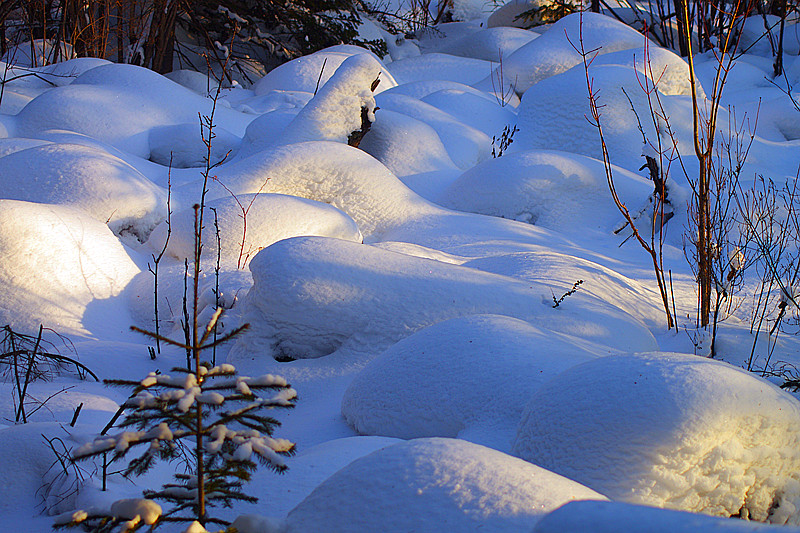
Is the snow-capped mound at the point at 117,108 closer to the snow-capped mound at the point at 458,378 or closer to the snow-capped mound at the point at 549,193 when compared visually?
the snow-capped mound at the point at 549,193

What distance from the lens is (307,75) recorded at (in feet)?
31.5

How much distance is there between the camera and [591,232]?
5.74 metres

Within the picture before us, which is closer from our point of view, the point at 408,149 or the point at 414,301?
the point at 414,301

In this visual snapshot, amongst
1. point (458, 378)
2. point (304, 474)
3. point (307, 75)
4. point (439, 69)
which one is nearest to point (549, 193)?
point (458, 378)

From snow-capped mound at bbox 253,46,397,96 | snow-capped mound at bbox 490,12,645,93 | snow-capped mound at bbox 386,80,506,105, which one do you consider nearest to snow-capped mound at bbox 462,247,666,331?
snow-capped mound at bbox 386,80,506,105

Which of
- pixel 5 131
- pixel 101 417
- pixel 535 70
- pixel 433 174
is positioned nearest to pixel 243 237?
pixel 101 417

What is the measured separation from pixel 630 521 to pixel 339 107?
18.2 ft

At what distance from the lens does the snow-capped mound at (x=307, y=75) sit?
31.3ft

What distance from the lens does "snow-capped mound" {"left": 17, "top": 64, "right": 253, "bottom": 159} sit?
6.57 meters

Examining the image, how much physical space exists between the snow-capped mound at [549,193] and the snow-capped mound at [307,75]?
159 inches

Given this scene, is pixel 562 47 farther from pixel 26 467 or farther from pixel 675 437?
pixel 26 467

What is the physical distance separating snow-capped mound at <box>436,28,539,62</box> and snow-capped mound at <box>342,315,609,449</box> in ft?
35.3

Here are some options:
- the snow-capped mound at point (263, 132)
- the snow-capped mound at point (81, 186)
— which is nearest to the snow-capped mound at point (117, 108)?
the snow-capped mound at point (263, 132)

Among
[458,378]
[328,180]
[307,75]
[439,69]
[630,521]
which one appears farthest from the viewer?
[439,69]
